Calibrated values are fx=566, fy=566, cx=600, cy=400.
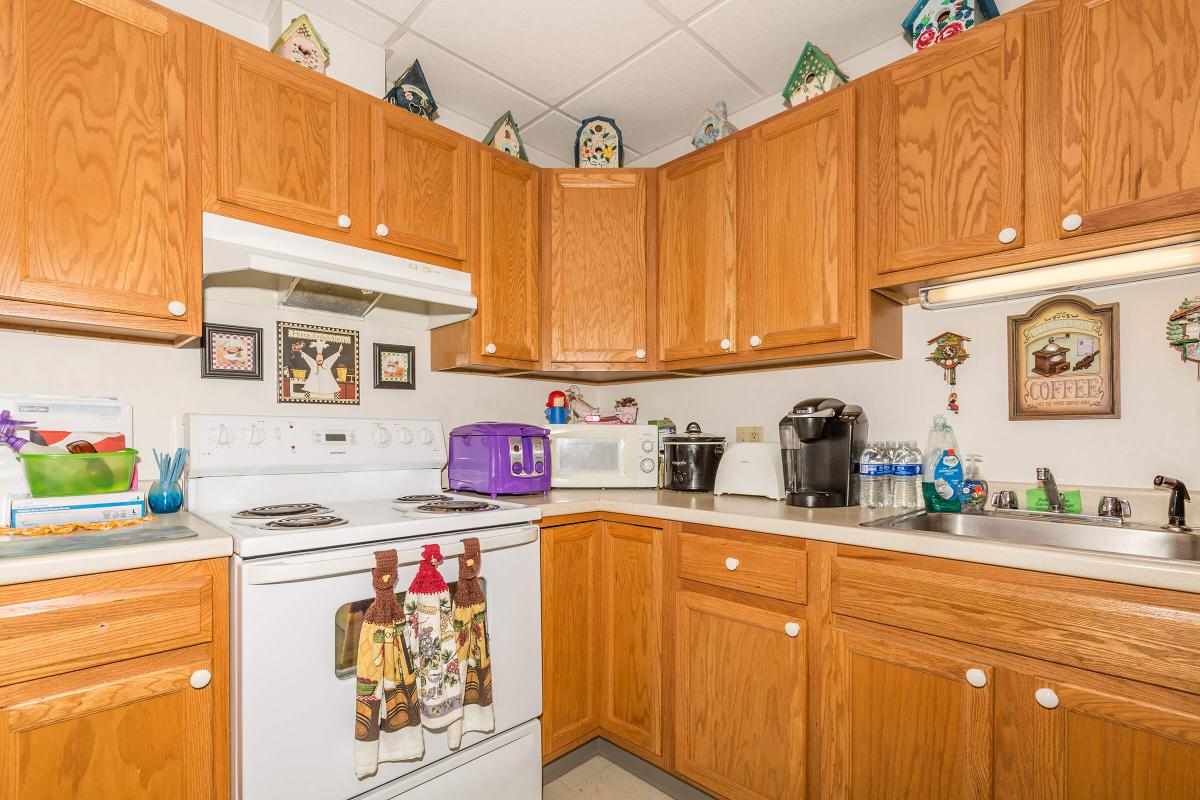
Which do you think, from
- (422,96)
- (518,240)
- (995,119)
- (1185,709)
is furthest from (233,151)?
(1185,709)

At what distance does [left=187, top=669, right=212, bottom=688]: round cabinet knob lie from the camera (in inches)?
46.1

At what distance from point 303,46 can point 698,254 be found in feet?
4.79

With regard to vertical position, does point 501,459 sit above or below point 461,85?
below

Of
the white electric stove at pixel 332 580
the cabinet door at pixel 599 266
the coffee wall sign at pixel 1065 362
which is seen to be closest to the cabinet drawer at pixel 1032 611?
the coffee wall sign at pixel 1065 362

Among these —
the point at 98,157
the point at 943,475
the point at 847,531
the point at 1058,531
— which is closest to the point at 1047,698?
the point at 847,531

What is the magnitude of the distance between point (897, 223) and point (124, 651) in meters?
2.15

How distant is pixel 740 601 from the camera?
1.64 m

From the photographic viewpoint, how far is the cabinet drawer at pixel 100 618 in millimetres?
997

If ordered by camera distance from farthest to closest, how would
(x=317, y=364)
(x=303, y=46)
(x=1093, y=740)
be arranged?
(x=317, y=364), (x=303, y=46), (x=1093, y=740)

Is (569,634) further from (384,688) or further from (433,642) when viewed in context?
(384,688)

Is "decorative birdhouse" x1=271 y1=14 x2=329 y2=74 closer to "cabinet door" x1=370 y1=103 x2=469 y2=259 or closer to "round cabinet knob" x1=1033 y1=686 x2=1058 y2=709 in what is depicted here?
"cabinet door" x1=370 y1=103 x2=469 y2=259

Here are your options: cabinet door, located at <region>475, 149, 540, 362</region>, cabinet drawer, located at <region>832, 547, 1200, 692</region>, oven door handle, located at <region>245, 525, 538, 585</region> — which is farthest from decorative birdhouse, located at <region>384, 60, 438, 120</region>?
cabinet drawer, located at <region>832, 547, 1200, 692</region>

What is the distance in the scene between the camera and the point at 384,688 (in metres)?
1.32

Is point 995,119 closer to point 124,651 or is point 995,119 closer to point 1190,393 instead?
point 1190,393
